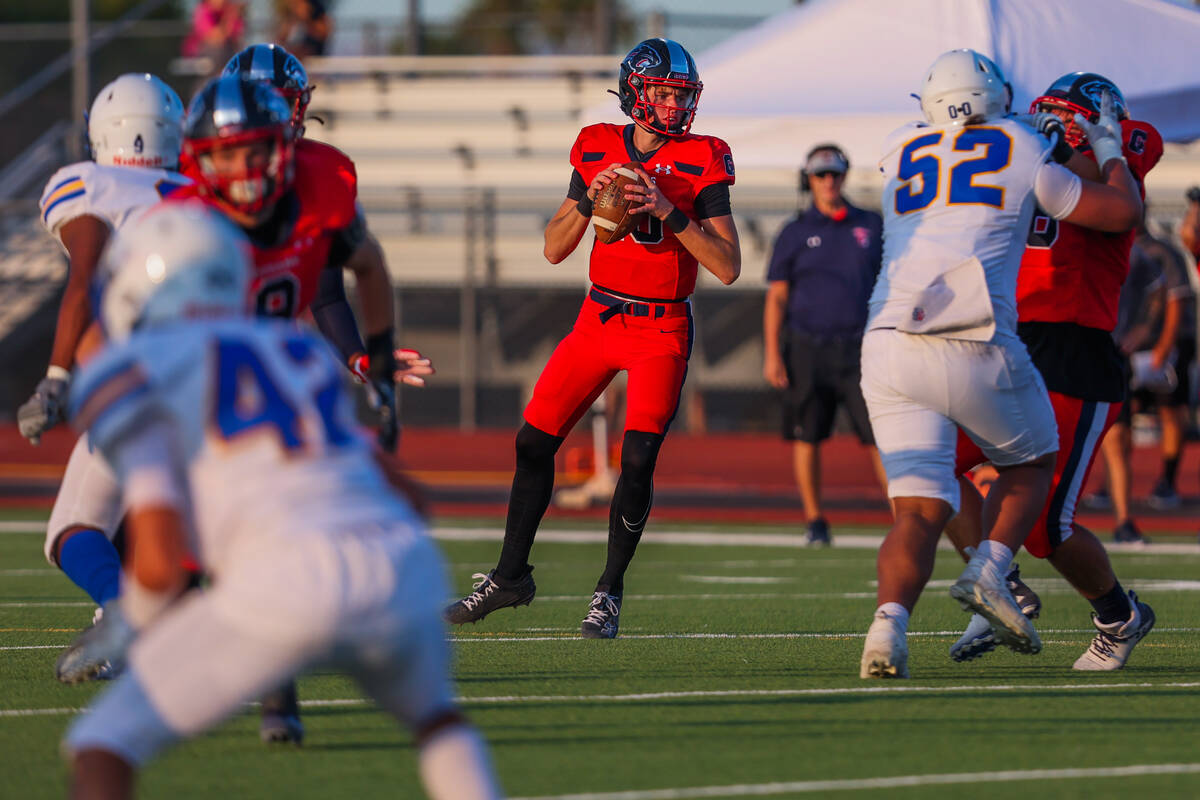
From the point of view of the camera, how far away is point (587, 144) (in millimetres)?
6570

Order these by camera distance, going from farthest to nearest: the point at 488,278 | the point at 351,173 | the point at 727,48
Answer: the point at 488,278
the point at 727,48
the point at 351,173

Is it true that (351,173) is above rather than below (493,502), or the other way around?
above

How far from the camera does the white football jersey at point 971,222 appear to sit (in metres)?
5.29

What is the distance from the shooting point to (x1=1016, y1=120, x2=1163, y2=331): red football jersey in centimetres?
591

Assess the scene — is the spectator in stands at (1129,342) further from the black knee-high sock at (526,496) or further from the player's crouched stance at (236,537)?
the player's crouched stance at (236,537)

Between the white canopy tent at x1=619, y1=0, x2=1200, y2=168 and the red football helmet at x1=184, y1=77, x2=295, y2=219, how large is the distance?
255 inches

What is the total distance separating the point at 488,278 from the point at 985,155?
45.8 feet

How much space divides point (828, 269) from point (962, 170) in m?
5.02

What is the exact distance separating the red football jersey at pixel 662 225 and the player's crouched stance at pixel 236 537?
344 cm

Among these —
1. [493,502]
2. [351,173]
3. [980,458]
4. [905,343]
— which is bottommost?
[493,502]

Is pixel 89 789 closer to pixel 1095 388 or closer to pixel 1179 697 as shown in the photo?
pixel 1179 697

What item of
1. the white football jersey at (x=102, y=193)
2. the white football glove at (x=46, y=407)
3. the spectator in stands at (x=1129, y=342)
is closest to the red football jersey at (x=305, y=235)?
the white football jersey at (x=102, y=193)

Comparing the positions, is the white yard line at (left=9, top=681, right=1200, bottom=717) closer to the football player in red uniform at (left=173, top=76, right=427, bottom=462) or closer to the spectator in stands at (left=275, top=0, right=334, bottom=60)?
the football player in red uniform at (left=173, top=76, right=427, bottom=462)

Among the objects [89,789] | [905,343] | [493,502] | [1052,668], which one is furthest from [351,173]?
[493,502]
